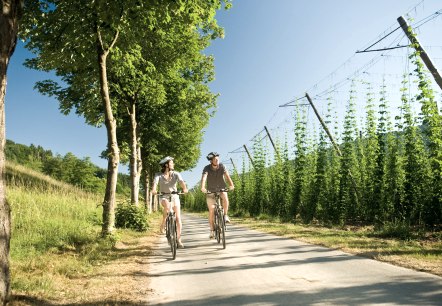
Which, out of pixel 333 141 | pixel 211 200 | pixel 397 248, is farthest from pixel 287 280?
pixel 333 141

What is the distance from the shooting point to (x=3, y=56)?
5.24m

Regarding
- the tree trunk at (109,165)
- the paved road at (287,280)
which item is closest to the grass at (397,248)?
the paved road at (287,280)

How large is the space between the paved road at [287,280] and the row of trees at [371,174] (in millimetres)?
4382

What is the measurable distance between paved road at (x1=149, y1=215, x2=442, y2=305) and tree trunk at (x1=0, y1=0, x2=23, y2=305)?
193cm

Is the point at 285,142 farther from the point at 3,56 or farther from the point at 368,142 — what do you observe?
the point at 3,56

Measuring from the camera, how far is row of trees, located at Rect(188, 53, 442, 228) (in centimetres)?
1065

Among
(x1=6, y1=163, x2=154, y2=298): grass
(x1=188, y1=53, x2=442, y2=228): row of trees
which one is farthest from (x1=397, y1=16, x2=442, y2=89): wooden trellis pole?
(x1=6, y1=163, x2=154, y2=298): grass

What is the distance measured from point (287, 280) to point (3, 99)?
4.92m

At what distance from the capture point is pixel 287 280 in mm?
5941

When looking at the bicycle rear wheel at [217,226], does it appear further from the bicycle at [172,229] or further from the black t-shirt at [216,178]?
the bicycle at [172,229]

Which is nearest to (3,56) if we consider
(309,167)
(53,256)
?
(53,256)

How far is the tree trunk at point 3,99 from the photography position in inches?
196

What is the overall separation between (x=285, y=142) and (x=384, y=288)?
17703 millimetres

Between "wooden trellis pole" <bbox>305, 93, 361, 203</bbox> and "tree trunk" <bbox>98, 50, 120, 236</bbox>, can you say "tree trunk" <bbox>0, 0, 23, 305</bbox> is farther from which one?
"wooden trellis pole" <bbox>305, 93, 361, 203</bbox>
